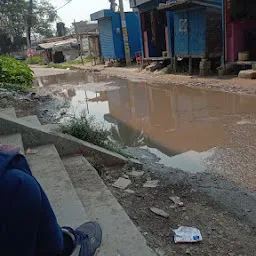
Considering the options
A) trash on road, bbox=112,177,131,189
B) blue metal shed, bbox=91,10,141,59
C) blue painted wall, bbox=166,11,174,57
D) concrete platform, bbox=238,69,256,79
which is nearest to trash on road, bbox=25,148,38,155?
trash on road, bbox=112,177,131,189

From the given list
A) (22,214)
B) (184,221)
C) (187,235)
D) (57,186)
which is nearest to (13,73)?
(57,186)

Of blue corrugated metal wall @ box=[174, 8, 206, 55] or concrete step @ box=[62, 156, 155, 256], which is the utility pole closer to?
blue corrugated metal wall @ box=[174, 8, 206, 55]

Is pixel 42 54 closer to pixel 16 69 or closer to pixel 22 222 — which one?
pixel 16 69

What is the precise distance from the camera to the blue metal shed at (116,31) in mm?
21625

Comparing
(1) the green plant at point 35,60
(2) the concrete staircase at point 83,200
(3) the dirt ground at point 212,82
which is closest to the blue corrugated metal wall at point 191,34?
(3) the dirt ground at point 212,82

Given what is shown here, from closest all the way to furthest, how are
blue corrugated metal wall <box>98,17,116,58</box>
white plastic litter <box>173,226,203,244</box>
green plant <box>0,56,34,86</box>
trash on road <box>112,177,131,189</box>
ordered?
white plastic litter <box>173,226,203,244</box>, trash on road <box>112,177,131,189</box>, green plant <box>0,56,34,86</box>, blue corrugated metal wall <box>98,17,116,58</box>

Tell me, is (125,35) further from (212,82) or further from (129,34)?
(212,82)

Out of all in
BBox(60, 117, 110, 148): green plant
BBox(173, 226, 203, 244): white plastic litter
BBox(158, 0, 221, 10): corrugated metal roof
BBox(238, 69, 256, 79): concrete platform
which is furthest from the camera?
BBox(158, 0, 221, 10): corrugated metal roof

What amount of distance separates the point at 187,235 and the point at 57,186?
128 cm

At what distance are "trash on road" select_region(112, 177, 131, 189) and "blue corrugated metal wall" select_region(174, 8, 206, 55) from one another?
35.0 ft

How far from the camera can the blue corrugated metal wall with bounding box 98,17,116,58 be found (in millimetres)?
22031

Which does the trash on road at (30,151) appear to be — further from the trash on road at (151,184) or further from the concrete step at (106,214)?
the trash on road at (151,184)

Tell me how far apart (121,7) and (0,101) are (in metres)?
14.8

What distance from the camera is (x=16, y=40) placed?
47219mm
